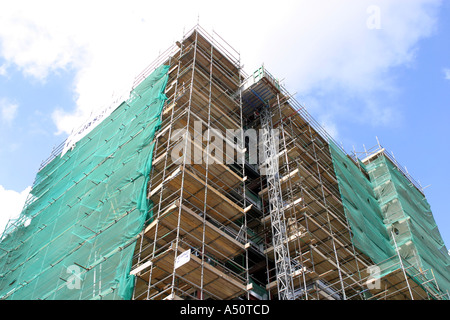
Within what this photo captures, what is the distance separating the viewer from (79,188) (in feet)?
83.7

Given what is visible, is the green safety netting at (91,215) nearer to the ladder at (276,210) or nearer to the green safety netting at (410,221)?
the ladder at (276,210)

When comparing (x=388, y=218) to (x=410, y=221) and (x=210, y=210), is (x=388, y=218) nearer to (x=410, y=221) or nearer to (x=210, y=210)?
(x=410, y=221)

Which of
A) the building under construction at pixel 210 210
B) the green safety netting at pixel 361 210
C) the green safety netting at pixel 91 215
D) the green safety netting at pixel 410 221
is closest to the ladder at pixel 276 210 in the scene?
the building under construction at pixel 210 210

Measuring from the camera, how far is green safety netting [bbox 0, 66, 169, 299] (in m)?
19.4

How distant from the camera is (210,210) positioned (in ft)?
71.0

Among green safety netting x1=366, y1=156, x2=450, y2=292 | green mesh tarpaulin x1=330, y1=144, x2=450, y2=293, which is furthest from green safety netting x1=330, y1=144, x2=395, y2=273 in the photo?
green safety netting x1=366, y1=156, x2=450, y2=292

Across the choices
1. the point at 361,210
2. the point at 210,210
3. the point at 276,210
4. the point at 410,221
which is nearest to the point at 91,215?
the point at 210,210

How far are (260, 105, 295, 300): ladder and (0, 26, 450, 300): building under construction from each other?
0.27 feet

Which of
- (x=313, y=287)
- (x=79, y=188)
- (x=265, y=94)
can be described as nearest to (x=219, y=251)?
A: (x=313, y=287)

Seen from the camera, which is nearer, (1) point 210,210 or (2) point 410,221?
(1) point 210,210

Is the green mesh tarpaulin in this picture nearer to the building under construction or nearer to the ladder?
the building under construction

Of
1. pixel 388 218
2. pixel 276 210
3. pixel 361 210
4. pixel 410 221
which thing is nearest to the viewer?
pixel 276 210

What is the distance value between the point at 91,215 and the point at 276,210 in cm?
871

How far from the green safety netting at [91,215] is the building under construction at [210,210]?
0.26 ft
